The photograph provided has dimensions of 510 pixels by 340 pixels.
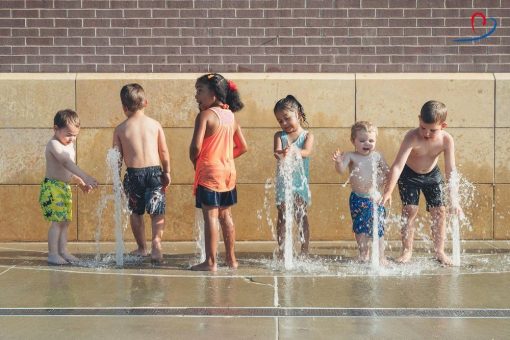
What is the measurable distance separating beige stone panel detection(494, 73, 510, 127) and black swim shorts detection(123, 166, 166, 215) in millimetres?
3291

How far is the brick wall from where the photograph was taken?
9031mm

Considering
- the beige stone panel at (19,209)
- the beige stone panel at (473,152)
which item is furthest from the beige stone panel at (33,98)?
the beige stone panel at (473,152)

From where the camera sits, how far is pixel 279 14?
9.05m

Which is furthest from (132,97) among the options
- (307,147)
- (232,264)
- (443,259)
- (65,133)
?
(443,259)

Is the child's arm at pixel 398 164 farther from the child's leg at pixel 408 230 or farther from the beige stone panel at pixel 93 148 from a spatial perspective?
the beige stone panel at pixel 93 148

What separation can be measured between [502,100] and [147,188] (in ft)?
11.4

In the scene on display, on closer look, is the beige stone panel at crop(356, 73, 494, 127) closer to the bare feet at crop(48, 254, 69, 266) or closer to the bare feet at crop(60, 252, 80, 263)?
the bare feet at crop(60, 252, 80, 263)

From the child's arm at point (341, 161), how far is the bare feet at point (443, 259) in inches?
41.4

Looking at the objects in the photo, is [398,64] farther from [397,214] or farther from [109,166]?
[109,166]

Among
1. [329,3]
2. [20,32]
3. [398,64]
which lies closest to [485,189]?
[398,64]

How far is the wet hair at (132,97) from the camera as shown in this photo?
784 centimetres

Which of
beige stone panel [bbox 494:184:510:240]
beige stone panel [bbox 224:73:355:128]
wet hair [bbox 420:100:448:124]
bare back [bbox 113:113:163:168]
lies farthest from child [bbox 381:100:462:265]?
bare back [bbox 113:113:163:168]

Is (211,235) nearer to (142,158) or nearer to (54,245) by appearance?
(142,158)

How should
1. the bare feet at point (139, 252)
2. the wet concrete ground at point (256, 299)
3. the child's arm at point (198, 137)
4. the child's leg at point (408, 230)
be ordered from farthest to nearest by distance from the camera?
1. the bare feet at point (139, 252)
2. the child's leg at point (408, 230)
3. the child's arm at point (198, 137)
4. the wet concrete ground at point (256, 299)
